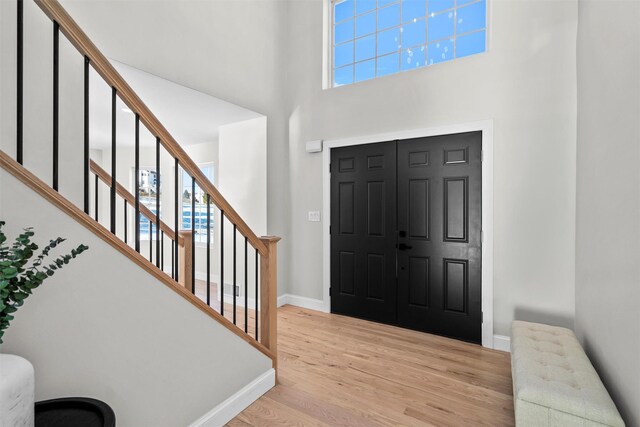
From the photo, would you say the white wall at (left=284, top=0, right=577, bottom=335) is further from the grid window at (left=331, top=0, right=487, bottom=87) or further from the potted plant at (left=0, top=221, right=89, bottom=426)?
the potted plant at (left=0, top=221, right=89, bottom=426)

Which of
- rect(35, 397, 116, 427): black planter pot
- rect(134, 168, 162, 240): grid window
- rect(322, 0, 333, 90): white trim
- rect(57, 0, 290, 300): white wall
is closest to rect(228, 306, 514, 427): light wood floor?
rect(35, 397, 116, 427): black planter pot

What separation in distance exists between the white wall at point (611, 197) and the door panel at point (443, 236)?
829 millimetres

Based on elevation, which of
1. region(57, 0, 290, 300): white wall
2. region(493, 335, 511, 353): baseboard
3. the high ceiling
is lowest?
region(493, 335, 511, 353): baseboard

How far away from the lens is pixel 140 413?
1509mm

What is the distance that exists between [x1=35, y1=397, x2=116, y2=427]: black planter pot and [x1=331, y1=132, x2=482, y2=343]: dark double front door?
112 inches

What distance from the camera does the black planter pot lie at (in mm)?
1062

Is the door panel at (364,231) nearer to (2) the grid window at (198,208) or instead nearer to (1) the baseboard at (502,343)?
(1) the baseboard at (502,343)

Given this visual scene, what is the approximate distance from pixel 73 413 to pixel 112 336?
0.32m

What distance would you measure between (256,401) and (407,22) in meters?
3.93

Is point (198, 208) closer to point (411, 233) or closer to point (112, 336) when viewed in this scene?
point (411, 233)

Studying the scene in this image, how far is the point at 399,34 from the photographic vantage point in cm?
356

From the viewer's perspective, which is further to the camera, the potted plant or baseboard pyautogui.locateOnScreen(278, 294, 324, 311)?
baseboard pyautogui.locateOnScreen(278, 294, 324, 311)

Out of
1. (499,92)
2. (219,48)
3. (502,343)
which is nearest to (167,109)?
(219,48)

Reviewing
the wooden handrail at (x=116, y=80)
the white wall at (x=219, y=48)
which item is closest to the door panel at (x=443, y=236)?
the white wall at (x=219, y=48)
